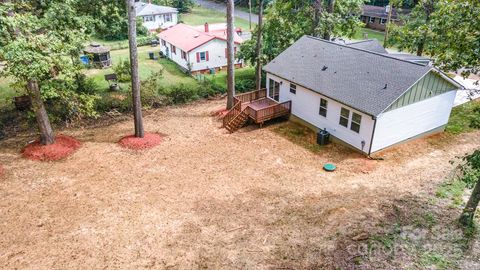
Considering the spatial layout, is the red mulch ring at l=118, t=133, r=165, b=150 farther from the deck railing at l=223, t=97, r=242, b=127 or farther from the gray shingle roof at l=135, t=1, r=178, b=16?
the gray shingle roof at l=135, t=1, r=178, b=16

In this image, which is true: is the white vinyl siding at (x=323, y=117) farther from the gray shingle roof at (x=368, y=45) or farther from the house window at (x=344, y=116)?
the gray shingle roof at (x=368, y=45)

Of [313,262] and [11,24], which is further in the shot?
[11,24]

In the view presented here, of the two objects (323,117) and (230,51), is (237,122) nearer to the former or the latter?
(230,51)

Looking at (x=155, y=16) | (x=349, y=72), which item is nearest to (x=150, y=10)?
(x=155, y=16)

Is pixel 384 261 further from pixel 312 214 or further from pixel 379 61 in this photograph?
pixel 379 61

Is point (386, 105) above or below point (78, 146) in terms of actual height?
above

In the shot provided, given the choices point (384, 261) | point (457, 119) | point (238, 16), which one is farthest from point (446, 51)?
point (238, 16)
